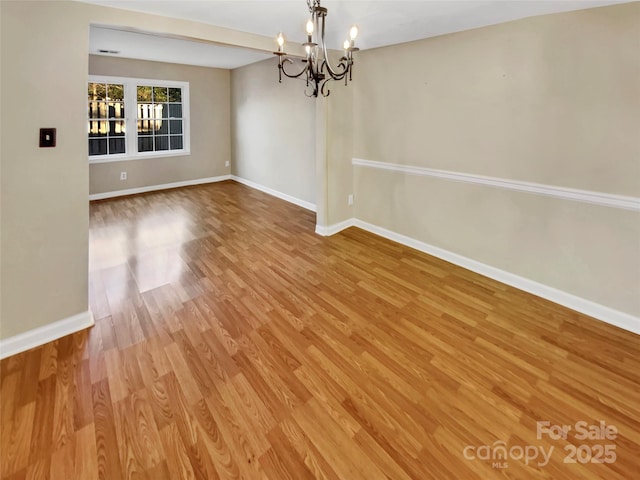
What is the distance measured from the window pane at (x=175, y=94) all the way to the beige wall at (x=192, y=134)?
23 cm

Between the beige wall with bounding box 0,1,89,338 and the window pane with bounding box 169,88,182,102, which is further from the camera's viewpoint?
the window pane with bounding box 169,88,182,102

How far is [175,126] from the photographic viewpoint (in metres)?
6.71

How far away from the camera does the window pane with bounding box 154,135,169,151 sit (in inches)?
257

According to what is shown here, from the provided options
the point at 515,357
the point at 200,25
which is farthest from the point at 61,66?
the point at 515,357

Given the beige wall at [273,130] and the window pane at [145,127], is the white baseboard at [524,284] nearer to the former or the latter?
the beige wall at [273,130]

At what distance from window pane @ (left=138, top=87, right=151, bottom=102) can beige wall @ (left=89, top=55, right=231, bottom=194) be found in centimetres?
25

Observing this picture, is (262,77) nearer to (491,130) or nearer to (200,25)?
(200,25)

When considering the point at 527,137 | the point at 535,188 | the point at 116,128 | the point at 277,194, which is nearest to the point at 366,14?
the point at 527,137

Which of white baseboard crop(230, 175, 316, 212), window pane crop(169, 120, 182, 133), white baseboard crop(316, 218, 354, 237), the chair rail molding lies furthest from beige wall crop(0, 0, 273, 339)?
window pane crop(169, 120, 182, 133)

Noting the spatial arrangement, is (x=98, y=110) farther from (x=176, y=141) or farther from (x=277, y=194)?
(x=277, y=194)

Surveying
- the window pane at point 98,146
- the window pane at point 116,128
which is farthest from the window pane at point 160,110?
the window pane at point 98,146

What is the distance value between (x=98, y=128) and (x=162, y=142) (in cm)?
109

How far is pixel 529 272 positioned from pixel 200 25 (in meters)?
3.71

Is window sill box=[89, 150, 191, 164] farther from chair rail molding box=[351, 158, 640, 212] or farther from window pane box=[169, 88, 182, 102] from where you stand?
chair rail molding box=[351, 158, 640, 212]
